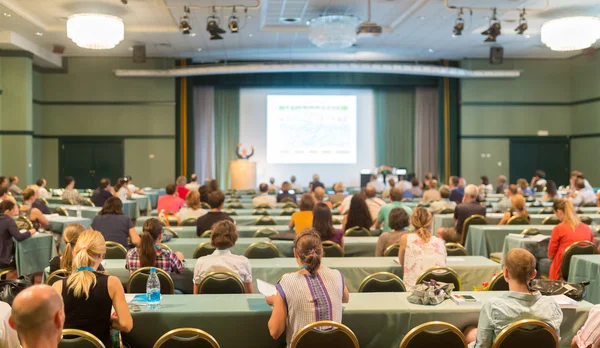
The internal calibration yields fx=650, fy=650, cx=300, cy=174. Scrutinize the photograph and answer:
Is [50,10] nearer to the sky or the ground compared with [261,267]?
nearer to the sky

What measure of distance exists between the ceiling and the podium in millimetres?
3717

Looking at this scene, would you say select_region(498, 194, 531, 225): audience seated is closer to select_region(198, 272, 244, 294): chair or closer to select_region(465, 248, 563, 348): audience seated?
select_region(198, 272, 244, 294): chair

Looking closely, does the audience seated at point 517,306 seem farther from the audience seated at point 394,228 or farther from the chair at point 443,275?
the audience seated at point 394,228

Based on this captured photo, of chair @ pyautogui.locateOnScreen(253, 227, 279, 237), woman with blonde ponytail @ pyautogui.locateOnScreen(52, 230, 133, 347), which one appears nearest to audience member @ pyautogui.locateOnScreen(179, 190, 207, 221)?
chair @ pyautogui.locateOnScreen(253, 227, 279, 237)

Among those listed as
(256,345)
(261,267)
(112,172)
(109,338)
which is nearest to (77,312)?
(109,338)

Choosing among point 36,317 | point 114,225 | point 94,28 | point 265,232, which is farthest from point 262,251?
point 94,28

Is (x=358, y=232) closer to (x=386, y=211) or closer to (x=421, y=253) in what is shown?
(x=386, y=211)

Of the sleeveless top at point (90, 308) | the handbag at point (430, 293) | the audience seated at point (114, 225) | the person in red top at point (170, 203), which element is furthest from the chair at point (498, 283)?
the person in red top at point (170, 203)

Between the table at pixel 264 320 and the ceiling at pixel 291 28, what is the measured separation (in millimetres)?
10582

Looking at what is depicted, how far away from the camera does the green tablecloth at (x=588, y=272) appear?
607 centimetres

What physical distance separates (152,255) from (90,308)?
4.97 feet

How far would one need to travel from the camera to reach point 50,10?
15.2 m

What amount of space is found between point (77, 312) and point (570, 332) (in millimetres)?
3192

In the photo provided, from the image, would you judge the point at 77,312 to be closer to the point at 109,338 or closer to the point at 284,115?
the point at 109,338
